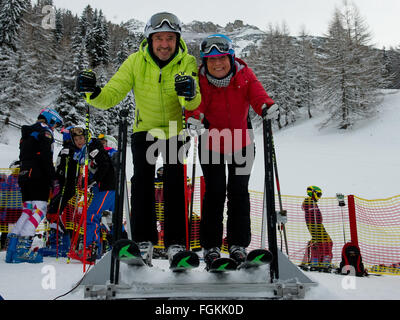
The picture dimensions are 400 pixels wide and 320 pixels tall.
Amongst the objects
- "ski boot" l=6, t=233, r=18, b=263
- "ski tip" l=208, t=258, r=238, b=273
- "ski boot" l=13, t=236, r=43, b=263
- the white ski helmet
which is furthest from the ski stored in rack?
"ski boot" l=6, t=233, r=18, b=263

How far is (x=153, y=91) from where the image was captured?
289 cm

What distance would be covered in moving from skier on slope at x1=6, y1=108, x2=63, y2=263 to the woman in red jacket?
8.93 ft

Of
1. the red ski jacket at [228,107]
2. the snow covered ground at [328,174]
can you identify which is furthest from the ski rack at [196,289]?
the red ski jacket at [228,107]

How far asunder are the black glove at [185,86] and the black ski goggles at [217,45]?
621 millimetres

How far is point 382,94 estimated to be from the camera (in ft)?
88.7

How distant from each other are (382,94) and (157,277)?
3130cm

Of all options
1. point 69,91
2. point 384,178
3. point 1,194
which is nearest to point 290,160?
point 384,178

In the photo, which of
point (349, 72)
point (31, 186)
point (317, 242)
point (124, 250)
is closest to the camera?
point (124, 250)

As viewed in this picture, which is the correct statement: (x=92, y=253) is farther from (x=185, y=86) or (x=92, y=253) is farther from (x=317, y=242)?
(x=317, y=242)

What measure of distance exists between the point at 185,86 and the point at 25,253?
353 cm

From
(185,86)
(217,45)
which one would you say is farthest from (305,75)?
(185,86)

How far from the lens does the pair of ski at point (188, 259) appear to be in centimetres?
206

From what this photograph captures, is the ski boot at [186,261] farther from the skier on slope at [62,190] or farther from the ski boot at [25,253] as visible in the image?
the skier on slope at [62,190]
